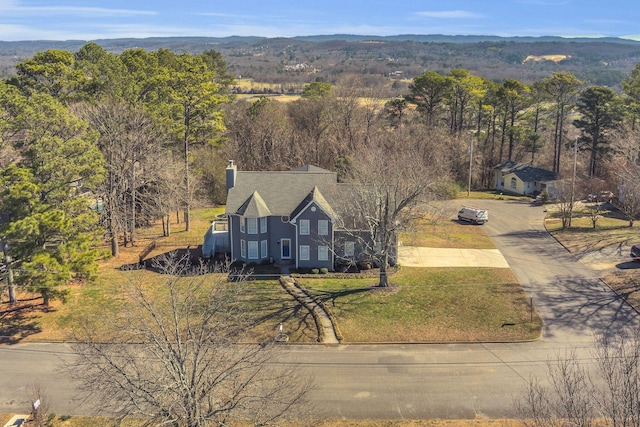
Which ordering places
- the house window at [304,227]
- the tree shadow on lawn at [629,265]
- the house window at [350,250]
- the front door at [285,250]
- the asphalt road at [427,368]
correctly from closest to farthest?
the asphalt road at [427,368]
the tree shadow on lawn at [629,265]
the house window at [304,227]
the house window at [350,250]
the front door at [285,250]

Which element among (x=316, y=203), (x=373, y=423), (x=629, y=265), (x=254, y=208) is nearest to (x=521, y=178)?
(x=629, y=265)

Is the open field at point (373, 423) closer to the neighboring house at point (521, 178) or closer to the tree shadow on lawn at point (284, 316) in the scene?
the tree shadow on lawn at point (284, 316)

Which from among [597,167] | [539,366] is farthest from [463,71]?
[539,366]

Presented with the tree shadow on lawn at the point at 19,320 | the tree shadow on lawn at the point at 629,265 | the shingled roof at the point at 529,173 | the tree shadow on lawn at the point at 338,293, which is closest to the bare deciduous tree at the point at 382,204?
the tree shadow on lawn at the point at 338,293

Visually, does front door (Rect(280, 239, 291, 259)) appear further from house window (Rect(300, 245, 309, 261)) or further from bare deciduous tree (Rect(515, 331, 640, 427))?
bare deciduous tree (Rect(515, 331, 640, 427))

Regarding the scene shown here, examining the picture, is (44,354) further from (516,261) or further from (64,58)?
(516,261)
